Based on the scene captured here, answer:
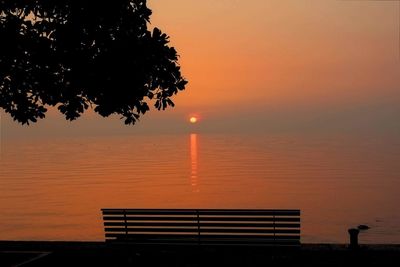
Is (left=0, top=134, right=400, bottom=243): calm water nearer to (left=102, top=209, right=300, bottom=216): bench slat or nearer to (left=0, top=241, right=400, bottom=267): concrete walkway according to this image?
(left=0, top=241, right=400, bottom=267): concrete walkway

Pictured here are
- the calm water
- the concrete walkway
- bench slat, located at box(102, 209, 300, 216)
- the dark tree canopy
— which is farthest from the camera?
the calm water

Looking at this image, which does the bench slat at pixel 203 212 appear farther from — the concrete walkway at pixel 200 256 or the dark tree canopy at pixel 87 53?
the dark tree canopy at pixel 87 53

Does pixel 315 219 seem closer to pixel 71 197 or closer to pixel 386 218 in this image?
pixel 386 218

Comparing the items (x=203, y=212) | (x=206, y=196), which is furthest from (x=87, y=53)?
(x=206, y=196)

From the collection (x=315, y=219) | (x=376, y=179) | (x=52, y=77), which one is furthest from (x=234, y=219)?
(x=376, y=179)

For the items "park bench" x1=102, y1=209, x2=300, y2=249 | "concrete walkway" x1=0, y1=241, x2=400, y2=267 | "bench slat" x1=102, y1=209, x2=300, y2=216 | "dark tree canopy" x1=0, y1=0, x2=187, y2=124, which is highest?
"dark tree canopy" x1=0, y1=0, x2=187, y2=124

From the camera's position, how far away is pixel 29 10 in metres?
10.0

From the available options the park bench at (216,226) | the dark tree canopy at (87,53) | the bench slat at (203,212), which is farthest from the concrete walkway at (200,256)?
the dark tree canopy at (87,53)

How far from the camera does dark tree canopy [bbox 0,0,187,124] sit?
9867 mm

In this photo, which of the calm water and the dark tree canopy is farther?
the calm water

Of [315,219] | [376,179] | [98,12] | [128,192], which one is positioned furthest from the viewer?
[376,179]

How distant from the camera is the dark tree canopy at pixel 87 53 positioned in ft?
32.4

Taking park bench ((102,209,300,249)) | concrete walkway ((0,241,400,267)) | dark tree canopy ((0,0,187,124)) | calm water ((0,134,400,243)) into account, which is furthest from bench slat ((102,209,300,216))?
calm water ((0,134,400,243))

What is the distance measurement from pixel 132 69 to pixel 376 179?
7264 centimetres
